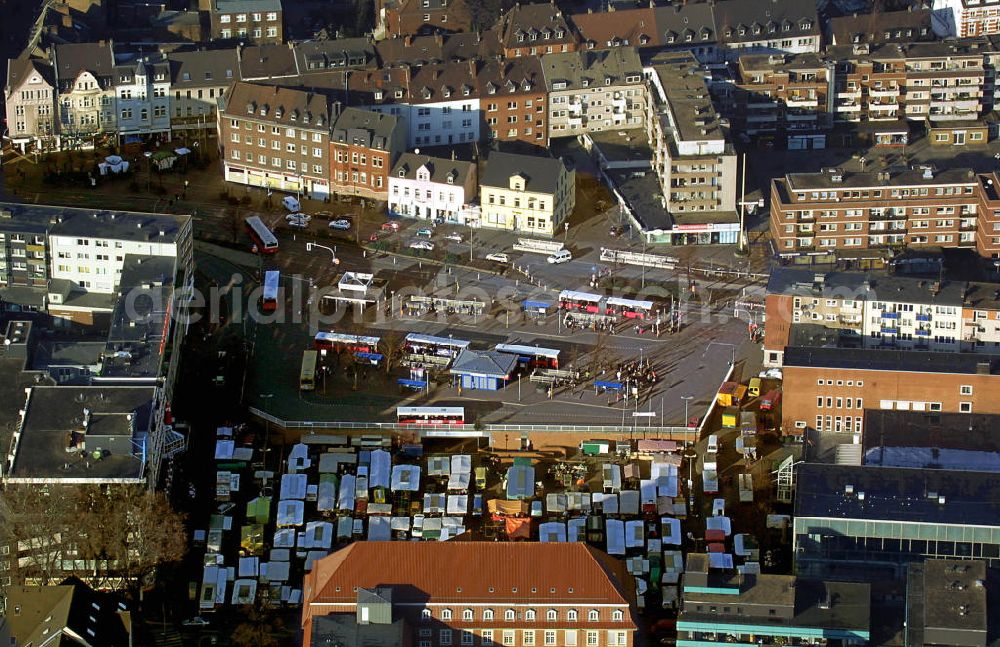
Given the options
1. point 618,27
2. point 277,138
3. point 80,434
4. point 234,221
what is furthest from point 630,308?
point 618,27

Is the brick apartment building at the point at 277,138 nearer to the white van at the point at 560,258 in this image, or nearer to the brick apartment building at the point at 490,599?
the white van at the point at 560,258

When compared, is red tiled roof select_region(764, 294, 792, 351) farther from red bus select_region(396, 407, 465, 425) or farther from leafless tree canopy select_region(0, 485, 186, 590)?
leafless tree canopy select_region(0, 485, 186, 590)

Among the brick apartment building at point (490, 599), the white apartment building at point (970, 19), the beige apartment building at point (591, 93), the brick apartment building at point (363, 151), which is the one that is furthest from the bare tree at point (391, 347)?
the white apartment building at point (970, 19)

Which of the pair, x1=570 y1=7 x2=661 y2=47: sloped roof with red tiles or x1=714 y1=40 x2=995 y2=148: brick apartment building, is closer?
x1=714 y1=40 x2=995 y2=148: brick apartment building

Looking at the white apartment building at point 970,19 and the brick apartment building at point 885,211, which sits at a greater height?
the white apartment building at point 970,19

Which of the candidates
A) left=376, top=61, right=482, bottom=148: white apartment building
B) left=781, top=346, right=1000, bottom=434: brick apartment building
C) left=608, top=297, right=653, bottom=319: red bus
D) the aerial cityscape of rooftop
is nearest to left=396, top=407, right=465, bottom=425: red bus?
the aerial cityscape of rooftop
